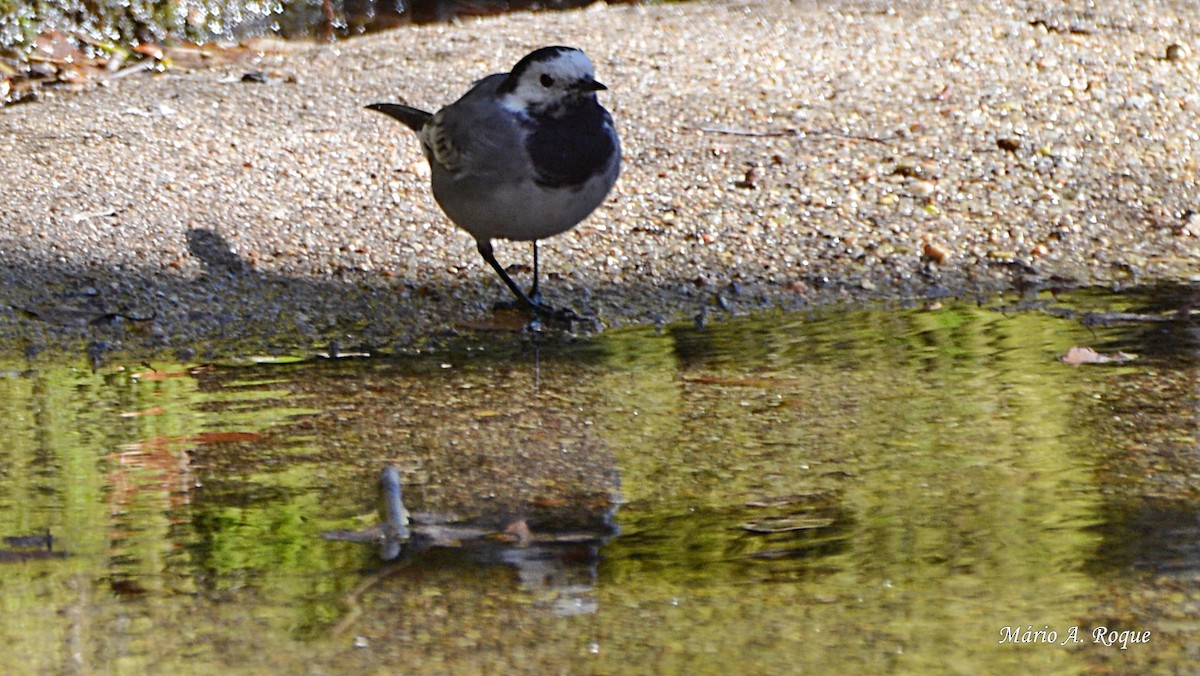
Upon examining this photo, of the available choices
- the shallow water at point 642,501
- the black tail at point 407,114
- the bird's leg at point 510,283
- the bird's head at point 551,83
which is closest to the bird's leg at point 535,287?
the bird's leg at point 510,283

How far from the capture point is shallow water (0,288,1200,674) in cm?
227

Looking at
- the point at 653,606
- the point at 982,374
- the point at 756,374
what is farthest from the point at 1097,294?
the point at 653,606

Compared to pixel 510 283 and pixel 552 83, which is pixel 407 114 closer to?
pixel 510 283

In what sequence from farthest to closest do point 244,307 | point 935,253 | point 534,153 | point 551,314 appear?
point 935,253
point 244,307
point 551,314
point 534,153

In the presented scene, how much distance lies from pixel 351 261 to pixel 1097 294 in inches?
84.6

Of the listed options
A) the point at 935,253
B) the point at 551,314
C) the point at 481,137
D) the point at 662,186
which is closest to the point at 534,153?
the point at 481,137

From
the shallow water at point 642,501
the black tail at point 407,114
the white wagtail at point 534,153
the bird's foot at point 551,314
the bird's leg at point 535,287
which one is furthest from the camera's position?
the black tail at point 407,114

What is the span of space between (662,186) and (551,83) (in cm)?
103

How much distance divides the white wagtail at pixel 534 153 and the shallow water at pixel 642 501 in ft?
1.13

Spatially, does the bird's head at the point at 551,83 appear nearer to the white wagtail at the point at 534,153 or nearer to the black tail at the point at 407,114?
the white wagtail at the point at 534,153

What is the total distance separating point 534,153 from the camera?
4016 millimetres

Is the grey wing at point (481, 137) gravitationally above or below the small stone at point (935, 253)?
above

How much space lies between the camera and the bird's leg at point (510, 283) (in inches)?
166

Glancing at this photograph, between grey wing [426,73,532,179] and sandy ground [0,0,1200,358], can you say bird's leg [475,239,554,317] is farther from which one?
grey wing [426,73,532,179]
